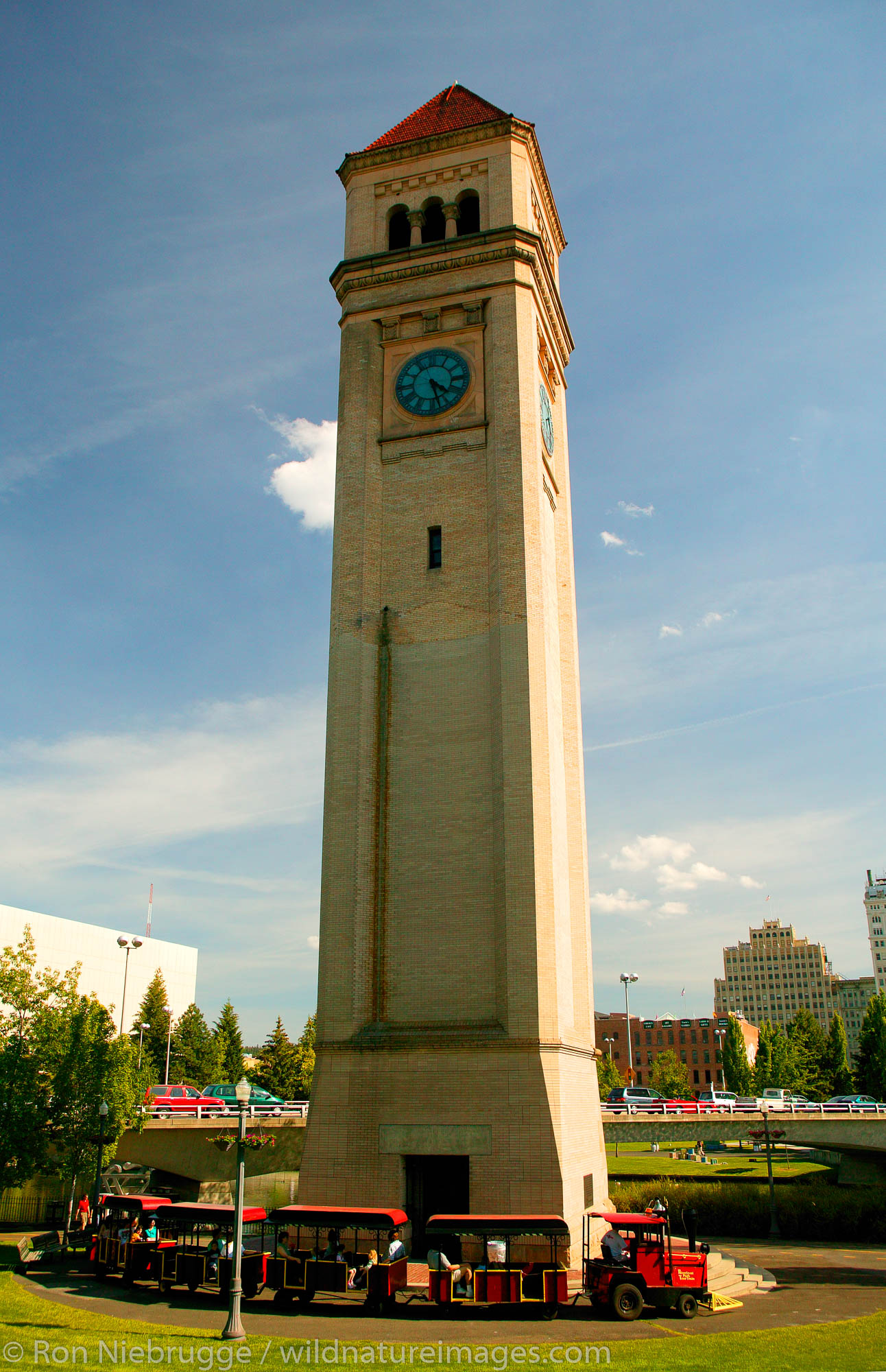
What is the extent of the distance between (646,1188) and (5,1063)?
2643cm

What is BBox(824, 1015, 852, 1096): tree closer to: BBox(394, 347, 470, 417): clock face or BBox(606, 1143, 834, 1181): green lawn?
BBox(606, 1143, 834, 1181): green lawn

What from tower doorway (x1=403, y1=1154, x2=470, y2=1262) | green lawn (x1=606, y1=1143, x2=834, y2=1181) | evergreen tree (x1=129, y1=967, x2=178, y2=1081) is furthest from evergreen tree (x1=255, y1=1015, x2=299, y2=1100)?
tower doorway (x1=403, y1=1154, x2=470, y2=1262)

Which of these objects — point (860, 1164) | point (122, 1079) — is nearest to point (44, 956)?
point (122, 1079)

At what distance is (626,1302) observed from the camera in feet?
69.3

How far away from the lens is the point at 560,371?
42.0 m

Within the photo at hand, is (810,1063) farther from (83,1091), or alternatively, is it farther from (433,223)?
(433,223)

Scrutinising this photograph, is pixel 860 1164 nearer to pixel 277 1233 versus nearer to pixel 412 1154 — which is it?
pixel 412 1154

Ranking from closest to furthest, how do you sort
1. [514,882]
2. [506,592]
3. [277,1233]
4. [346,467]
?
[277,1233] → [514,882] → [506,592] → [346,467]

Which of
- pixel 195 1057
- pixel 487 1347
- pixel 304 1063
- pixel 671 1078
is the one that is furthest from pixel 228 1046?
pixel 487 1347

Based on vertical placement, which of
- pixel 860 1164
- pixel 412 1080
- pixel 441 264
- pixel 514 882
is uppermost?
pixel 441 264

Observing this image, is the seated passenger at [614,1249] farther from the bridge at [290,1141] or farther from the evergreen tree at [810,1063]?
the evergreen tree at [810,1063]

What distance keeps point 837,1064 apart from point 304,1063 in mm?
52942

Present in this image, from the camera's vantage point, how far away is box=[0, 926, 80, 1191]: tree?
3281 cm

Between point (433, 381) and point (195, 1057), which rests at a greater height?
point (433, 381)
